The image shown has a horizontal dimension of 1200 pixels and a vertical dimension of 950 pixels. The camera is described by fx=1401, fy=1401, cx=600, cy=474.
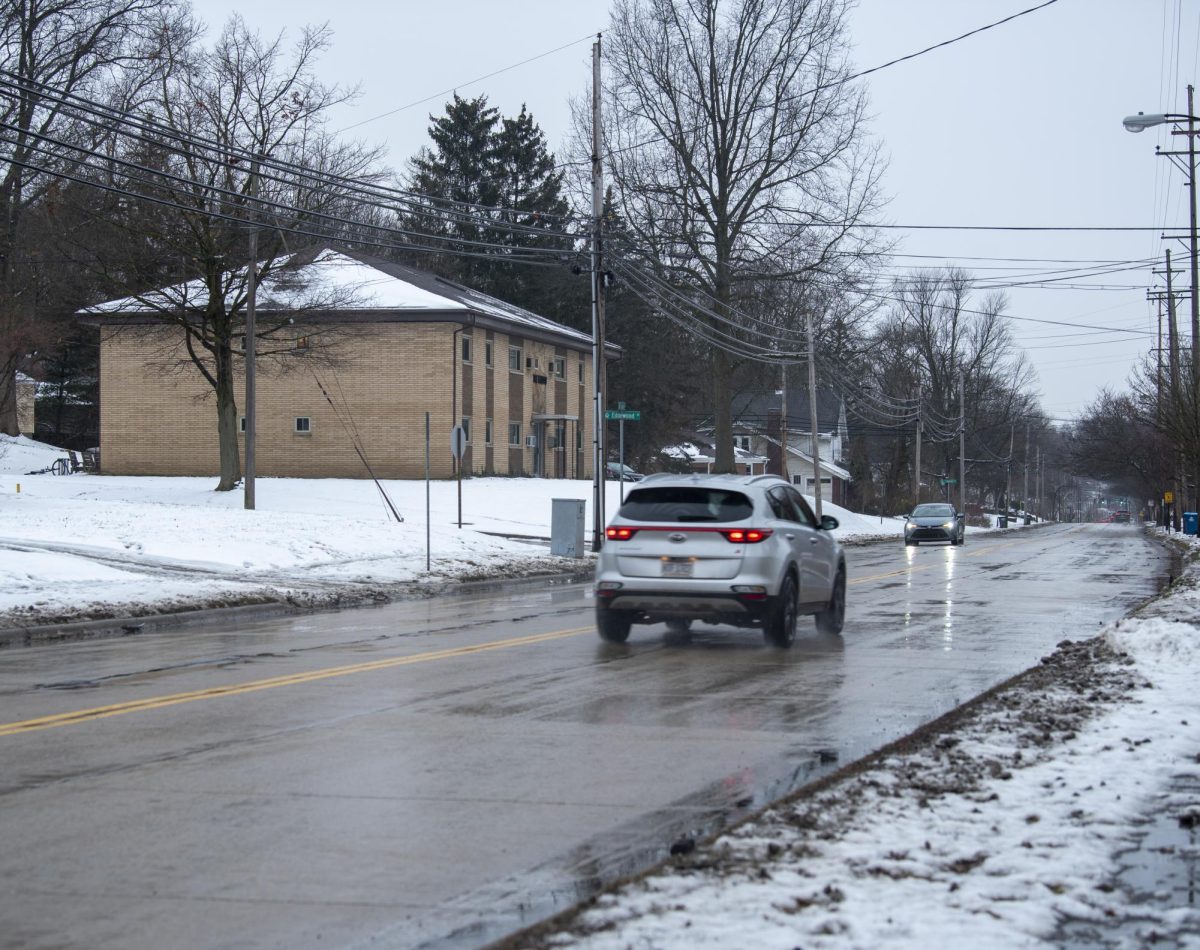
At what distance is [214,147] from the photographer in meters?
22.1

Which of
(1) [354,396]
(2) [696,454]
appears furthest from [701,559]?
(2) [696,454]


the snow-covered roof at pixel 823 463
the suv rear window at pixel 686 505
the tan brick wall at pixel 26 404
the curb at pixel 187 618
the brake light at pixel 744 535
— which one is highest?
the tan brick wall at pixel 26 404

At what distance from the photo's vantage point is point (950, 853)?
5.89 meters

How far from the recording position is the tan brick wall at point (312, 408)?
48938 millimetres

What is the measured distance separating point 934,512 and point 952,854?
4754 centimetres

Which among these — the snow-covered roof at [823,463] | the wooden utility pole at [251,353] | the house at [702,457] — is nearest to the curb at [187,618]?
the wooden utility pole at [251,353]

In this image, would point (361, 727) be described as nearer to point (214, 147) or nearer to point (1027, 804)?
point (1027, 804)

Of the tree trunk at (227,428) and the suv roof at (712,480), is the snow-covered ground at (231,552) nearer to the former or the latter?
the tree trunk at (227,428)

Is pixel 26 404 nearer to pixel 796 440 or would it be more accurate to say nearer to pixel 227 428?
pixel 227 428

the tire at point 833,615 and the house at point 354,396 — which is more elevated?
the house at point 354,396

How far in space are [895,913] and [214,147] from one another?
778 inches

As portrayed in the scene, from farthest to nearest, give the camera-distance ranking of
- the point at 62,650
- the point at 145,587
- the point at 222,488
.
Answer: the point at 222,488 → the point at 145,587 → the point at 62,650

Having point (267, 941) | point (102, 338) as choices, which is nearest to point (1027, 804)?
point (267, 941)

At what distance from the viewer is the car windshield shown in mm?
51875
